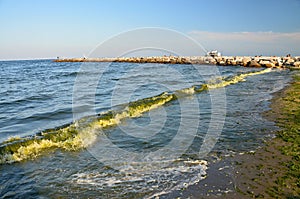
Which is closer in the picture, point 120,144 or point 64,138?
point 120,144

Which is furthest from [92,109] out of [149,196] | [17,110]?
[149,196]

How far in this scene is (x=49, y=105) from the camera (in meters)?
14.3

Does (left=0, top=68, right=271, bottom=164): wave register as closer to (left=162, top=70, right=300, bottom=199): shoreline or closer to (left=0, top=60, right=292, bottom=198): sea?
(left=0, top=60, right=292, bottom=198): sea

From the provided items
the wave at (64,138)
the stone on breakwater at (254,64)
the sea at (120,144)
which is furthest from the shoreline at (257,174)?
the stone on breakwater at (254,64)

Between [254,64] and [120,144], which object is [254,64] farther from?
[120,144]

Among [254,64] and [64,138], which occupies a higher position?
[254,64]

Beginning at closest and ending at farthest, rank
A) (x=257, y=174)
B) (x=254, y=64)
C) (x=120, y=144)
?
1. (x=257, y=174)
2. (x=120, y=144)
3. (x=254, y=64)

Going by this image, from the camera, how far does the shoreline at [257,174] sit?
4.58 meters

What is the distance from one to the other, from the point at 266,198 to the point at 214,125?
16.7 ft

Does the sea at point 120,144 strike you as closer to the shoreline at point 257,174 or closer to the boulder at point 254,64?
the shoreline at point 257,174

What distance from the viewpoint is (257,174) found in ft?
17.4

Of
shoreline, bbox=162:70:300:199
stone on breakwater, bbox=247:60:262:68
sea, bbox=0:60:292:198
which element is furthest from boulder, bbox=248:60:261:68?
shoreline, bbox=162:70:300:199

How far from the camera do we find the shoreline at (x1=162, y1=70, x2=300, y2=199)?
15.0 feet

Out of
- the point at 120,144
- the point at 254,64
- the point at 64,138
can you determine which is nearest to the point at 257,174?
the point at 120,144
